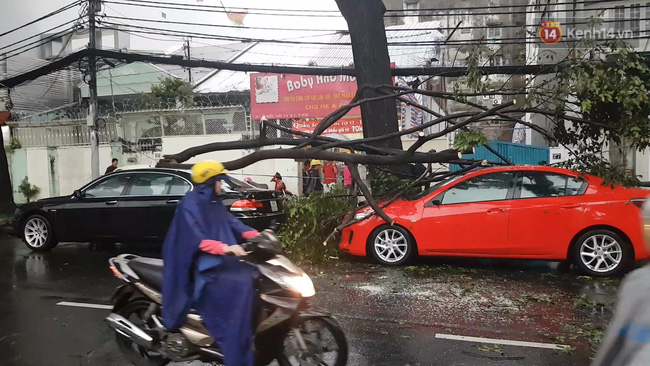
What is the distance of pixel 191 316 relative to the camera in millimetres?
3648

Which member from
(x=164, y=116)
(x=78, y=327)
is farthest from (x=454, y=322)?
(x=164, y=116)

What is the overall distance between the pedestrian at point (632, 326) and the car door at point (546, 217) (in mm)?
5969

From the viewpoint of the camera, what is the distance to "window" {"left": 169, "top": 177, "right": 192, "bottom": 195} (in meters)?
8.81

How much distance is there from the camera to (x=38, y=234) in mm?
9578

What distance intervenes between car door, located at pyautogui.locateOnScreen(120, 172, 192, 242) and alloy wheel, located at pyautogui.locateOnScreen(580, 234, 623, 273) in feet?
20.2

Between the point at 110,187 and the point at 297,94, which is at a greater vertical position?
the point at 297,94

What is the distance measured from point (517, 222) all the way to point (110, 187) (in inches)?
269

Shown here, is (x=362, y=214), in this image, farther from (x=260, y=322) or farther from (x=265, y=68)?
(x=265, y=68)

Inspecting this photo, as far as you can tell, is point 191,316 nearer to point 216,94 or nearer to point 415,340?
point 415,340

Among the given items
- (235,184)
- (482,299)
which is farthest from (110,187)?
(482,299)

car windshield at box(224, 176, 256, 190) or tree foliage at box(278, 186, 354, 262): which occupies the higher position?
car windshield at box(224, 176, 256, 190)

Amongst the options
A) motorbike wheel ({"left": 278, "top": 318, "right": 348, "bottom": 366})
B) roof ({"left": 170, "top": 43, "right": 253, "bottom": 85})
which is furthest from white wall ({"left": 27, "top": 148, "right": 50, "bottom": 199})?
motorbike wheel ({"left": 278, "top": 318, "right": 348, "bottom": 366})

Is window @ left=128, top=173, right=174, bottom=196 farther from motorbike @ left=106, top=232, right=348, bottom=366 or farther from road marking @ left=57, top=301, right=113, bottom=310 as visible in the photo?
motorbike @ left=106, top=232, right=348, bottom=366

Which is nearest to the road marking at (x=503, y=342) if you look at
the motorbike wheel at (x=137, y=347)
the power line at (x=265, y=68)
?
the motorbike wheel at (x=137, y=347)
